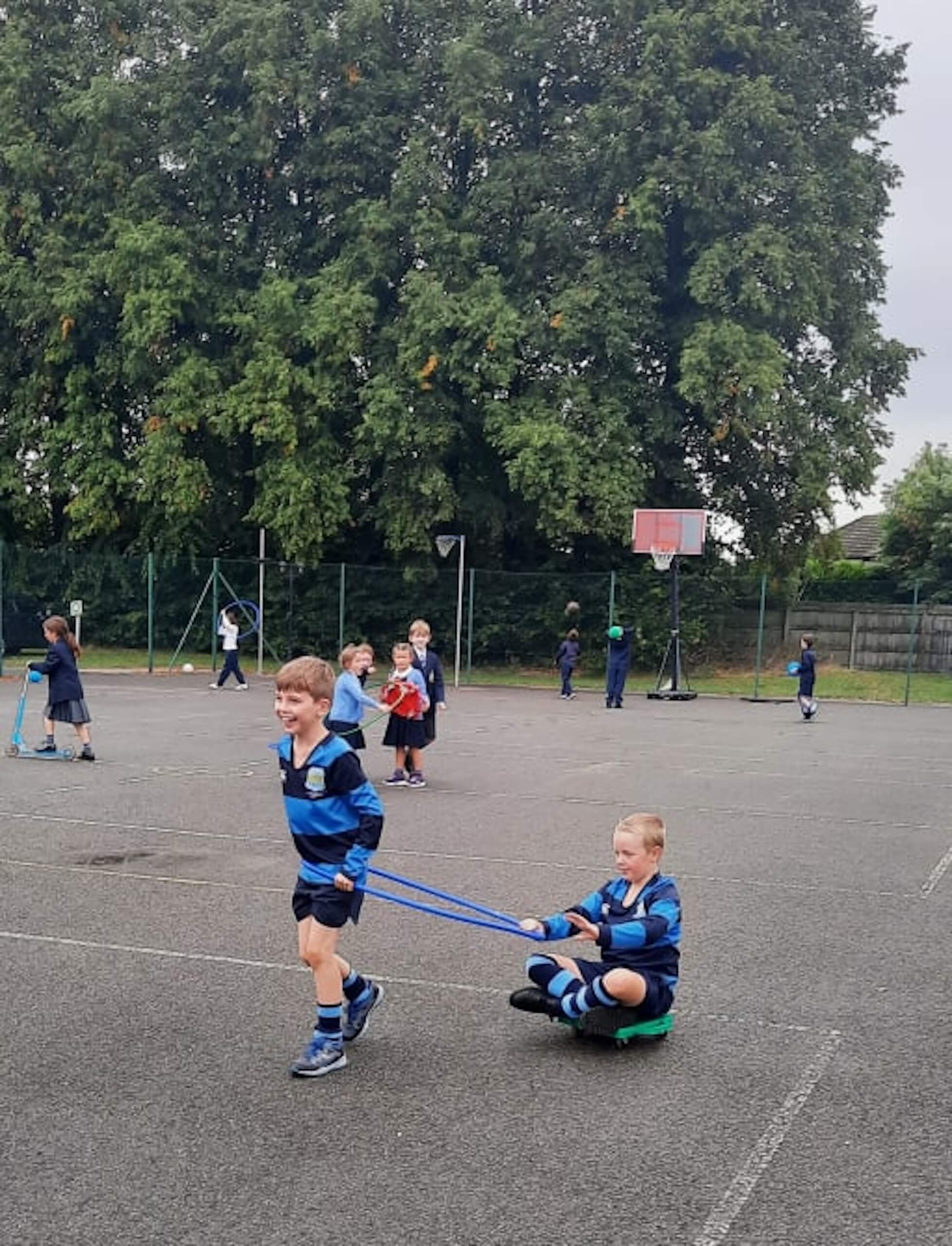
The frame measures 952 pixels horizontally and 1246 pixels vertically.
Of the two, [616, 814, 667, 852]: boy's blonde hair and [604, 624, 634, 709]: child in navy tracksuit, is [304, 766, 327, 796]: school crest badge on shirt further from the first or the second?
[604, 624, 634, 709]: child in navy tracksuit

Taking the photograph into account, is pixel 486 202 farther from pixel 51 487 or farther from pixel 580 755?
pixel 580 755

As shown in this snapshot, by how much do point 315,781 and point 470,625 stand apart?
91.7ft

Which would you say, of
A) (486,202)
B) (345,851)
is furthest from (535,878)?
(486,202)

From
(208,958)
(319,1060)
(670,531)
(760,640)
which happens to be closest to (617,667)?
(670,531)

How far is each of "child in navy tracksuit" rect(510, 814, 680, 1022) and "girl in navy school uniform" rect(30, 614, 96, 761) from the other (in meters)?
9.24

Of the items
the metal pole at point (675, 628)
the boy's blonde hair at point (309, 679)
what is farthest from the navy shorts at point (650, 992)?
the metal pole at point (675, 628)

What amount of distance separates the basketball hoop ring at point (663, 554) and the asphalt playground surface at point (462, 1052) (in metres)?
17.5

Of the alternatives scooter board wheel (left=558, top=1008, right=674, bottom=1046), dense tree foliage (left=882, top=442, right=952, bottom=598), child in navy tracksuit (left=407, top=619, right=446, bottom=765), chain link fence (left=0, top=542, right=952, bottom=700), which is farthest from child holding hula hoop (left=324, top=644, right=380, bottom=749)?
dense tree foliage (left=882, top=442, right=952, bottom=598)

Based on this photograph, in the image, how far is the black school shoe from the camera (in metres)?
5.36

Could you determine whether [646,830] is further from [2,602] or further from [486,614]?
[486,614]

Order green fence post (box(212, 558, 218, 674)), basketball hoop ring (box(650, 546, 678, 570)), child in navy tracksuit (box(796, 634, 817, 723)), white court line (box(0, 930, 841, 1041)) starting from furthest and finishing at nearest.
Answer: green fence post (box(212, 558, 218, 674)) → basketball hoop ring (box(650, 546, 678, 570)) → child in navy tracksuit (box(796, 634, 817, 723)) → white court line (box(0, 930, 841, 1041))

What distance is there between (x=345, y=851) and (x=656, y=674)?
28.8 metres

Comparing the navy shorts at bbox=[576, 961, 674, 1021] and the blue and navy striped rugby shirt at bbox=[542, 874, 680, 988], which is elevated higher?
the blue and navy striped rugby shirt at bbox=[542, 874, 680, 988]

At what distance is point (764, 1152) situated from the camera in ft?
13.9
